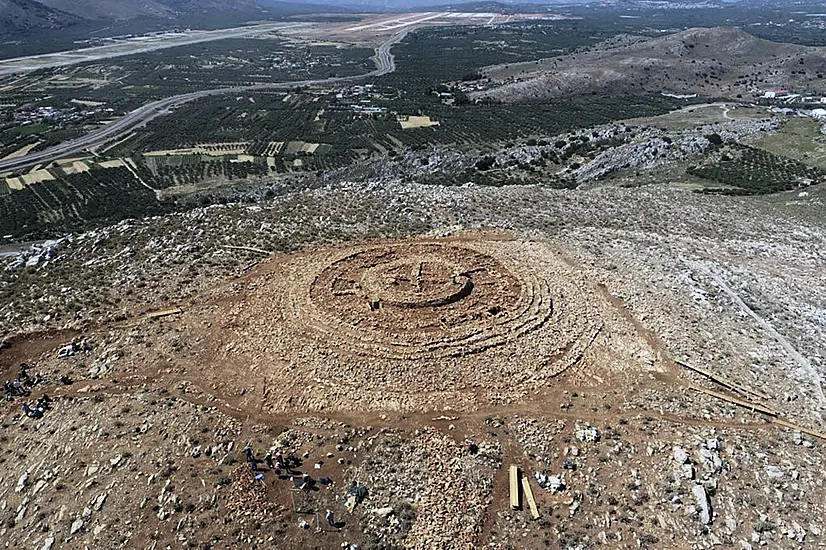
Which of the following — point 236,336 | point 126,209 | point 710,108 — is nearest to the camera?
point 236,336

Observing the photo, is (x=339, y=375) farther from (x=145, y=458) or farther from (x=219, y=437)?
(x=145, y=458)

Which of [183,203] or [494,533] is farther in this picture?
[183,203]

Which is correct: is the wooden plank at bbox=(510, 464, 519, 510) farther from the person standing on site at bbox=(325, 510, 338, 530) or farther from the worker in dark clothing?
the worker in dark clothing

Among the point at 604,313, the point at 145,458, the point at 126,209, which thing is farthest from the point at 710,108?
the point at 145,458

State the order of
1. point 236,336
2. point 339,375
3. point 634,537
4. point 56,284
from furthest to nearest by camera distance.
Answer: point 56,284, point 236,336, point 339,375, point 634,537

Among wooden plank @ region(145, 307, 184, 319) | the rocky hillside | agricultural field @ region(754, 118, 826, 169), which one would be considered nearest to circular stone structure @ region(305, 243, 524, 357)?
wooden plank @ region(145, 307, 184, 319)

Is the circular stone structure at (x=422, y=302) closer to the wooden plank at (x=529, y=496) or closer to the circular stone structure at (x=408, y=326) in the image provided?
the circular stone structure at (x=408, y=326)

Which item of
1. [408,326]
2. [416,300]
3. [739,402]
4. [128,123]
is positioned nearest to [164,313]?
[408,326]
